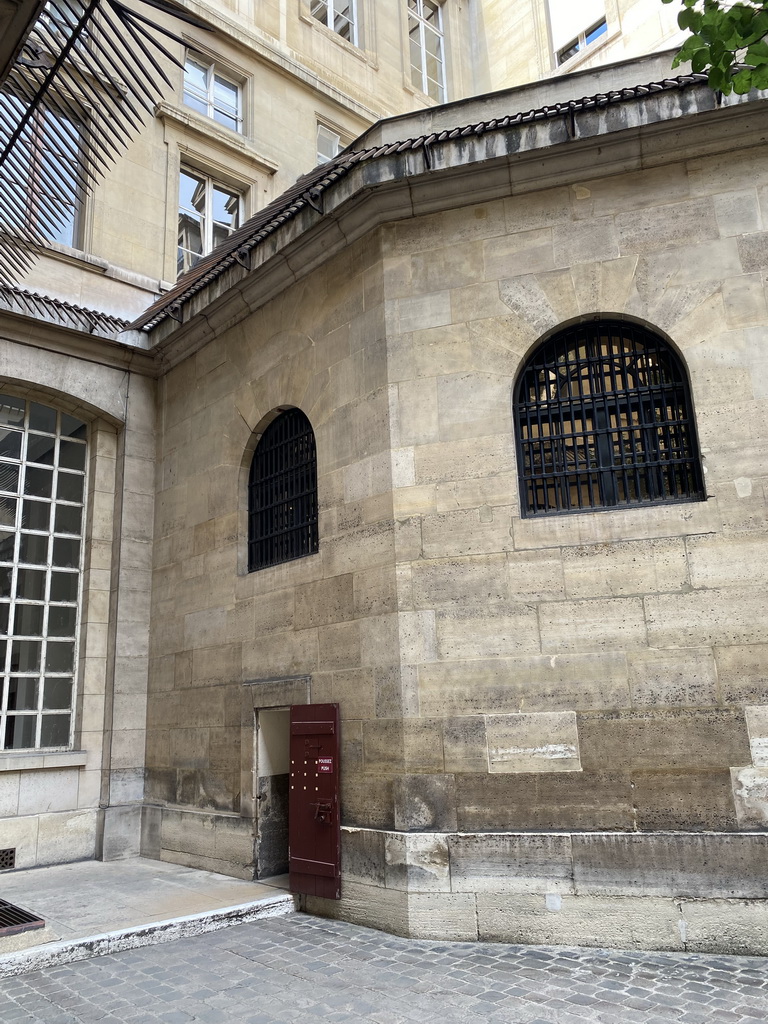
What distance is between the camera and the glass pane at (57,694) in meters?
11.0

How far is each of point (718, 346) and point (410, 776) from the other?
472 cm

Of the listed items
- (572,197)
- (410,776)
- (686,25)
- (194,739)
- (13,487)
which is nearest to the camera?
(686,25)

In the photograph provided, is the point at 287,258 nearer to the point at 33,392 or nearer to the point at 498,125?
the point at 498,125

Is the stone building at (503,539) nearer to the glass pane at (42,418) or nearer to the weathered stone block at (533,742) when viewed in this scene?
the weathered stone block at (533,742)

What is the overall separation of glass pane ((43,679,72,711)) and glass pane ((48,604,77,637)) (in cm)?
64

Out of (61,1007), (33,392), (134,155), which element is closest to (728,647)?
(61,1007)

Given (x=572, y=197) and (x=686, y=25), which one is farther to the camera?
(x=572, y=197)

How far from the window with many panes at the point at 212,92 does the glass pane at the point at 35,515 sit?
304 inches

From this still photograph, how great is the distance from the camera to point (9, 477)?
444 inches

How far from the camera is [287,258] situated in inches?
374

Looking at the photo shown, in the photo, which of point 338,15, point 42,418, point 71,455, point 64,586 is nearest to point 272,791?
point 64,586

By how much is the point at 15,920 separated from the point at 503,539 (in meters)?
5.45

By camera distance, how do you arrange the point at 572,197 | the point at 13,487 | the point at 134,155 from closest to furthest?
1. the point at 572,197
2. the point at 13,487
3. the point at 134,155

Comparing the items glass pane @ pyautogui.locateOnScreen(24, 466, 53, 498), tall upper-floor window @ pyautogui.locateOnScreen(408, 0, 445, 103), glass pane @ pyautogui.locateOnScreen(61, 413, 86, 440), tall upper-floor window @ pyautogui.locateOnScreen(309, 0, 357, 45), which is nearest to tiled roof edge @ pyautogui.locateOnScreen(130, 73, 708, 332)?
glass pane @ pyautogui.locateOnScreen(61, 413, 86, 440)
